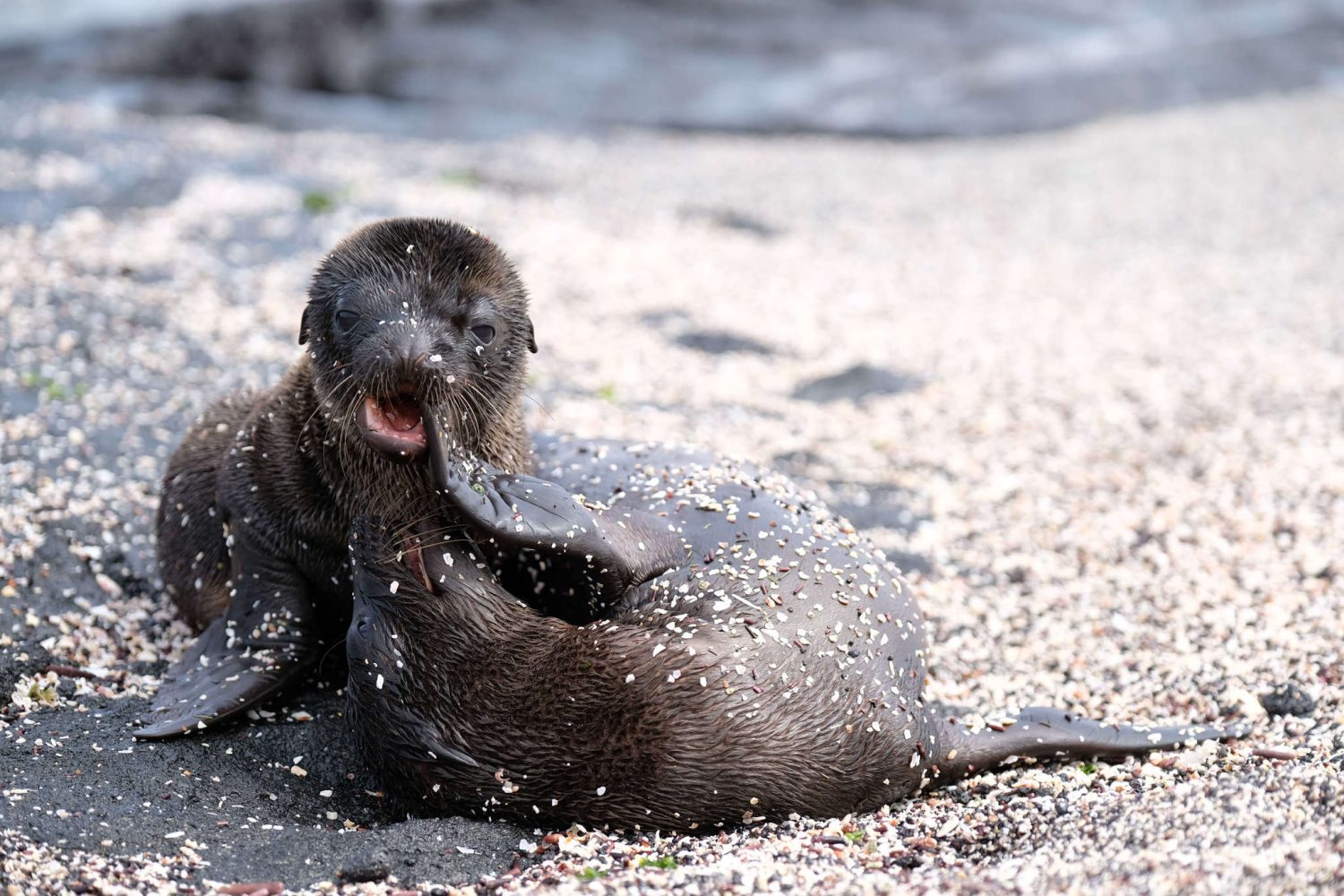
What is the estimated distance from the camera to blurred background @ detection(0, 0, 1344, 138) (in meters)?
16.8

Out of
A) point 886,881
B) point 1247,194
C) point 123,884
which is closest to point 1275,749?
point 886,881

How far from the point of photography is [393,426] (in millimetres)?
3975

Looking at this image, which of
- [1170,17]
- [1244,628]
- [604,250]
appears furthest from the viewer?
[1170,17]

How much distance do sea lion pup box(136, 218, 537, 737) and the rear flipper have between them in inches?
65.6

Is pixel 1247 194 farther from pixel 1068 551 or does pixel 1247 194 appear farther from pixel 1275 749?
pixel 1275 749

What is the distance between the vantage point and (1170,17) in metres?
23.3

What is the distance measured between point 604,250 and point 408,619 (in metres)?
7.27

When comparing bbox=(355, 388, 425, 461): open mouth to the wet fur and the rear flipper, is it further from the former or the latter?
the rear flipper

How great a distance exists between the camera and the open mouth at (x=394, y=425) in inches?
153

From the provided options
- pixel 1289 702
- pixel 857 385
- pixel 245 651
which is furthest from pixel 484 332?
pixel 857 385

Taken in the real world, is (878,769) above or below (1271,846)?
below

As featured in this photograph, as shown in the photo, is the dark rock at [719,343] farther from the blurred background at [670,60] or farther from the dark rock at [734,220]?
the blurred background at [670,60]

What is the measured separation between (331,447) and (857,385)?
15.7 ft

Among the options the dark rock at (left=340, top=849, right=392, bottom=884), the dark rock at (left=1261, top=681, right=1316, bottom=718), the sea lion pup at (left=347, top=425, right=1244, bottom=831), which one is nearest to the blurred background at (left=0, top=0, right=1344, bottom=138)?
the sea lion pup at (left=347, top=425, right=1244, bottom=831)
